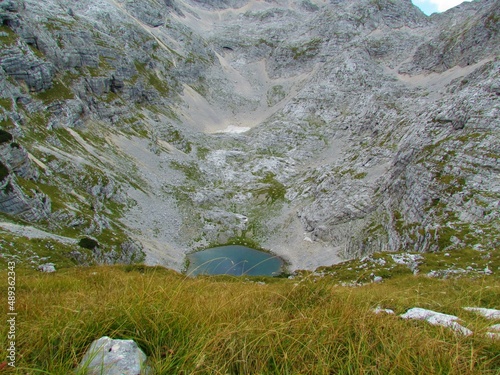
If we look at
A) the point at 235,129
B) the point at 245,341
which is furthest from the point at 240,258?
the point at 235,129

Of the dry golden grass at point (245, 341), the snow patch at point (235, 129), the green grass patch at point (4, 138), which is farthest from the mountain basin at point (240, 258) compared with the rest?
the snow patch at point (235, 129)

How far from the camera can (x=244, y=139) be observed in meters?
145

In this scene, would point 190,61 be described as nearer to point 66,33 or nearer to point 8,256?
point 66,33

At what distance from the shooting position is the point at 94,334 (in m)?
3.51

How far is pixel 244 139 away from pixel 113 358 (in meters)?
144

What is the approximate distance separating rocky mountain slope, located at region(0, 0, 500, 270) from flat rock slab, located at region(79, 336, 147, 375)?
30992mm

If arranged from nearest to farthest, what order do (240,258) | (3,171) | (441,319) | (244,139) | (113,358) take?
(113,358)
(441,319)
(3,171)
(240,258)
(244,139)

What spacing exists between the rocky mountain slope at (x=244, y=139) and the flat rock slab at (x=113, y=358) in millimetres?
30992

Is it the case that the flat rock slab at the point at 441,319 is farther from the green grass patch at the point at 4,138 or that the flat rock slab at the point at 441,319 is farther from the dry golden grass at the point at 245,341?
the green grass patch at the point at 4,138

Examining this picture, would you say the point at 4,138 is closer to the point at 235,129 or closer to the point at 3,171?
the point at 3,171

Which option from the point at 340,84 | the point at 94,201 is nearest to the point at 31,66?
the point at 94,201

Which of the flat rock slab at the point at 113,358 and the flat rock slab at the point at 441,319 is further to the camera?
the flat rock slab at the point at 441,319

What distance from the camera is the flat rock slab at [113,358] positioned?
9.81 feet

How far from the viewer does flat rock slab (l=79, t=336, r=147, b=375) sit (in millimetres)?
2990
